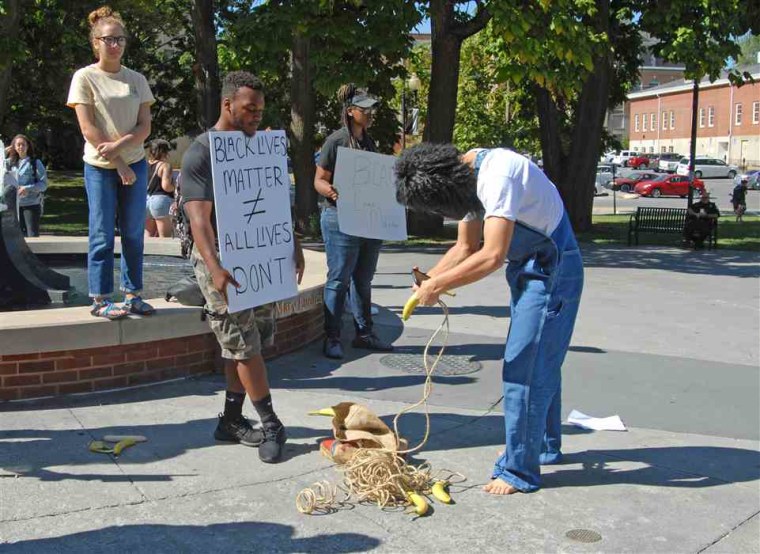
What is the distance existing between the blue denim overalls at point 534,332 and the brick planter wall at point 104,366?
2726 mm

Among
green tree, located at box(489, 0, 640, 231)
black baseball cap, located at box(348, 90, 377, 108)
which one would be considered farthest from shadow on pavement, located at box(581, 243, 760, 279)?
black baseball cap, located at box(348, 90, 377, 108)

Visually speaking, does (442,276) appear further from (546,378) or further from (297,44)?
(297,44)

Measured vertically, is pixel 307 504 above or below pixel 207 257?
below

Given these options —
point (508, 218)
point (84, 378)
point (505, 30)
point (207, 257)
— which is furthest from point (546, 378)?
point (505, 30)

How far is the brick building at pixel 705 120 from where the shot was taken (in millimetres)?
74994

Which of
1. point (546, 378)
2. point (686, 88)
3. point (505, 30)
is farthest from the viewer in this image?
point (686, 88)

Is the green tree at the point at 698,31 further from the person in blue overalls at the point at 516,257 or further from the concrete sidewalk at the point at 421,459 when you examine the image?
the person in blue overalls at the point at 516,257

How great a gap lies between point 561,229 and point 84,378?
3284 mm

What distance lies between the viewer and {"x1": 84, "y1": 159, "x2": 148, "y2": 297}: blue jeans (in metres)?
5.80

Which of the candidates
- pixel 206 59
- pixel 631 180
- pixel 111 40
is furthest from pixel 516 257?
pixel 631 180

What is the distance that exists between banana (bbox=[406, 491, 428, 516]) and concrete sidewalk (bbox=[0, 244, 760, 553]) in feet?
0.16

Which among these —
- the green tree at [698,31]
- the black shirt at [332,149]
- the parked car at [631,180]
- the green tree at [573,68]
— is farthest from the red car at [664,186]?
the black shirt at [332,149]

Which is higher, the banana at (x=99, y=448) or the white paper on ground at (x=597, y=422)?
the banana at (x=99, y=448)

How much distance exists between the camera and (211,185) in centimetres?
479
